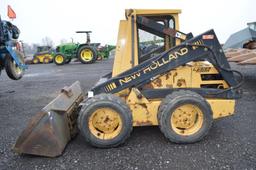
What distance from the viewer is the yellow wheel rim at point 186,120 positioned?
3.70 metres

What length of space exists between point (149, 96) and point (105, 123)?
0.78 meters

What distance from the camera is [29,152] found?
341cm

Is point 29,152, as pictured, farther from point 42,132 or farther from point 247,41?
point 247,41

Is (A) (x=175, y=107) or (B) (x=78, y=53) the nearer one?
(A) (x=175, y=107)

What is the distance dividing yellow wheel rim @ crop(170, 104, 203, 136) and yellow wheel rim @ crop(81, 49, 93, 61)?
1523cm

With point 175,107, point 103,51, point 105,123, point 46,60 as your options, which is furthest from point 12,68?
point 46,60

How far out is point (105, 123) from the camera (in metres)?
3.71

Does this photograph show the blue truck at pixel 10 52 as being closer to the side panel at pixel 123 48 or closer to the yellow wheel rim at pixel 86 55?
the side panel at pixel 123 48

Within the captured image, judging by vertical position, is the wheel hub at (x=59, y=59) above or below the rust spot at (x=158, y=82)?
above

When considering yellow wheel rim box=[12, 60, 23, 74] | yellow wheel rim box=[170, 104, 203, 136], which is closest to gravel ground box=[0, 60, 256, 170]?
yellow wheel rim box=[170, 104, 203, 136]

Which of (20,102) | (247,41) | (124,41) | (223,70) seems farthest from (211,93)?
(247,41)

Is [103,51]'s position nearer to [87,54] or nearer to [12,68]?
[87,54]

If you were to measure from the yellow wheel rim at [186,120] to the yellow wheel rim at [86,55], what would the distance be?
599 inches

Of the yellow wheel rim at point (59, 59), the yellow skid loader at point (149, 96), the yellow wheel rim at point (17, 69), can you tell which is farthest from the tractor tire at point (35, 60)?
the yellow skid loader at point (149, 96)
